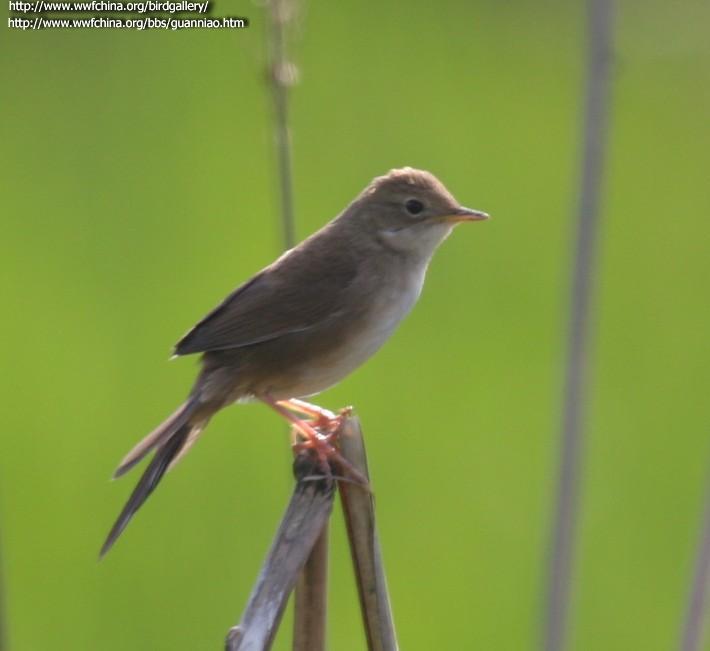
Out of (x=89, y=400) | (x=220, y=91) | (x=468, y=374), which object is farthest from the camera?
(x=220, y=91)

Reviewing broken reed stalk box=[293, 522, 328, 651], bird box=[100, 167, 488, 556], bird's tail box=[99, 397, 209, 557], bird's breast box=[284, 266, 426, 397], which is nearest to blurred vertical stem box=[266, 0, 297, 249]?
bird box=[100, 167, 488, 556]

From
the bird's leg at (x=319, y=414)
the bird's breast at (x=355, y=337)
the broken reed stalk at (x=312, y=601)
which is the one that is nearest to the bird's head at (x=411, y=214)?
the bird's breast at (x=355, y=337)

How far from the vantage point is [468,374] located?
662 centimetres

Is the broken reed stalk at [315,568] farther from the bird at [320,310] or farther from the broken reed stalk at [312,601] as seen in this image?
the bird at [320,310]

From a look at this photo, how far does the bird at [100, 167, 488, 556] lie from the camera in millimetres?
3855

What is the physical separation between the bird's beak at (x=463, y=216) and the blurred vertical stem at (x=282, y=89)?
61 centimetres

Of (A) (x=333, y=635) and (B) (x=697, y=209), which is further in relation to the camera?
(B) (x=697, y=209)

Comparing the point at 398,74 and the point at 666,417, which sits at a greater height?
the point at 398,74

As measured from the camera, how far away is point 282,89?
3611mm

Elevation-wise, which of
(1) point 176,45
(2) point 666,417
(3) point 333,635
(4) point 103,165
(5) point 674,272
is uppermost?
(1) point 176,45

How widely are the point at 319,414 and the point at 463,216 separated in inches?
27.2

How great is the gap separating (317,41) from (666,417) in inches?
135

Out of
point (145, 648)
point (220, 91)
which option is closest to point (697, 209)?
point (220, 91)

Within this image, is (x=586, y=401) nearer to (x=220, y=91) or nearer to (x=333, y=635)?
(x=333, y=635)
